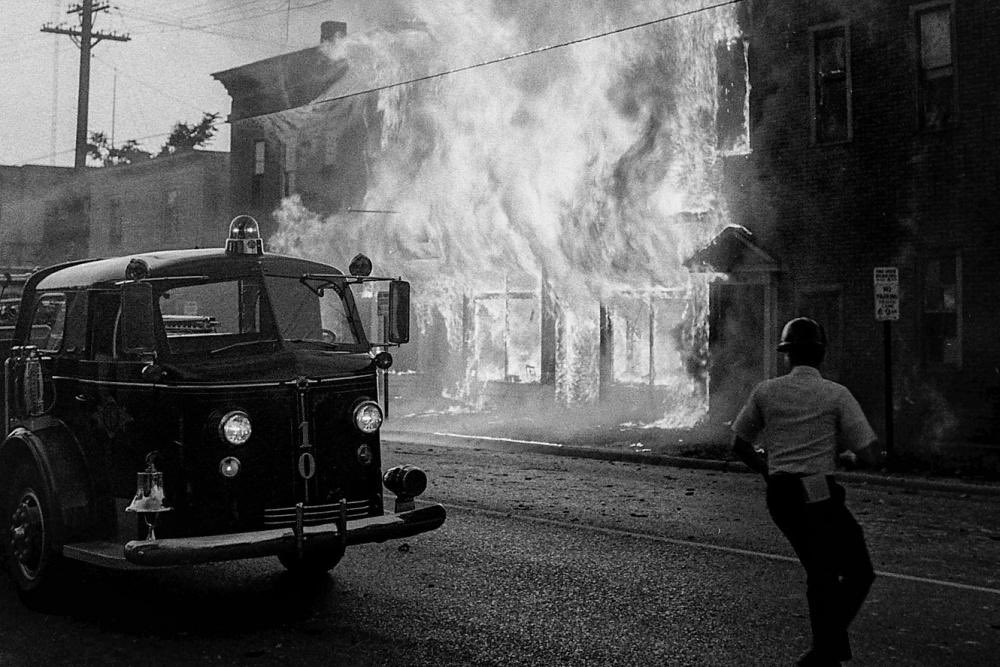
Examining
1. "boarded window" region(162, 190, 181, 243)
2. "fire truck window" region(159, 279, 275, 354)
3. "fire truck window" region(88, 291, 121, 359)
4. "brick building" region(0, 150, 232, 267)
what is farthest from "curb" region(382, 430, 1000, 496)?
"boarded window" region(162, 190, 181, 243)

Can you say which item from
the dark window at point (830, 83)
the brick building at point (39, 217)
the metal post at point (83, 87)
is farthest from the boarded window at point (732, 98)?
the brick building at point (39, 217)

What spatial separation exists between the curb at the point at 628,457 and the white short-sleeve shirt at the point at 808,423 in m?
8.63

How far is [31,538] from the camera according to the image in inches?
274

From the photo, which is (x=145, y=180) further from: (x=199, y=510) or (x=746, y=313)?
(x=199, y=510)

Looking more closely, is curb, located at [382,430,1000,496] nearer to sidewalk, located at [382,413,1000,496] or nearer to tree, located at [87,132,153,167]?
sidewalk, located at [382,413,1000,496]

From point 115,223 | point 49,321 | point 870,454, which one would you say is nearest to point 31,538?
point 49,321

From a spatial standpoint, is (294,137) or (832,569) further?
(294,137)

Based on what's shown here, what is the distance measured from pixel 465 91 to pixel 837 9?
9020 mm

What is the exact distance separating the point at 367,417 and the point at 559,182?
16.1 meters

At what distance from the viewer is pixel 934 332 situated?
17.6 meters

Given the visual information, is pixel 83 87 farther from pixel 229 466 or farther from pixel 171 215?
pixel 229 466

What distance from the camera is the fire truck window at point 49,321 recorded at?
7.39 metres

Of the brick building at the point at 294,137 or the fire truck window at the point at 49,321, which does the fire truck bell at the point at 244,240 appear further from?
the brick building at the point at 294,137

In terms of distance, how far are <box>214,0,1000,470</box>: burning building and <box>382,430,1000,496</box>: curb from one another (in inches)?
156
